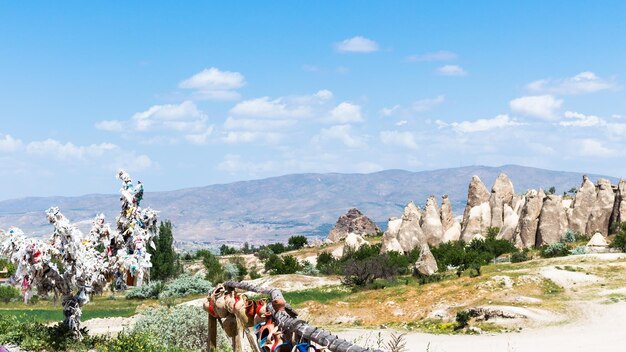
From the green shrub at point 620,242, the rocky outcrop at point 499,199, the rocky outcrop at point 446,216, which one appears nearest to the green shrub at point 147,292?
the rocky outcrop at point 446,216

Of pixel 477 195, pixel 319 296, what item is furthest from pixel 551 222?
pixel 319 296

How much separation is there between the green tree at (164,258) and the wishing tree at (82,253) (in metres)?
38.8

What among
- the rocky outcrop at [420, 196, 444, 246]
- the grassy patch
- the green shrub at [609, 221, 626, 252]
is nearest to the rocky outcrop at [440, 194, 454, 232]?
the rocky outcrop at [420, 196, 444, 246]

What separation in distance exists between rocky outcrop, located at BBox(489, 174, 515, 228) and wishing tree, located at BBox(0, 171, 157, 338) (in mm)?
47366

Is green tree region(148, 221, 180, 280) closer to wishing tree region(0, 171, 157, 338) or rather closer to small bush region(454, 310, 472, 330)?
small bush region(454, 310, 472, 330)

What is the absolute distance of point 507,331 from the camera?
922 inches

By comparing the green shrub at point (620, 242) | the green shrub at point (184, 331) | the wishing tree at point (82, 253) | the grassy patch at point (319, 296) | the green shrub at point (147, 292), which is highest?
the wishing tree at point (82, 253)

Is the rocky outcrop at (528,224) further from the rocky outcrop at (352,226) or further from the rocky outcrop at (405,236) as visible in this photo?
the rocky outcrop at (352,226)

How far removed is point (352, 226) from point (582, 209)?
4399cm

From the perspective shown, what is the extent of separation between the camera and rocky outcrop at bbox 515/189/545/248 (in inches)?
2055

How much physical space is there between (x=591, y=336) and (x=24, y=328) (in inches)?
603

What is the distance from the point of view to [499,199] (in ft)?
A: 198

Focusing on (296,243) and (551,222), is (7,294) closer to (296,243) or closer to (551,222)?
(551,222)

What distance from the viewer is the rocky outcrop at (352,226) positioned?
3703 inches
